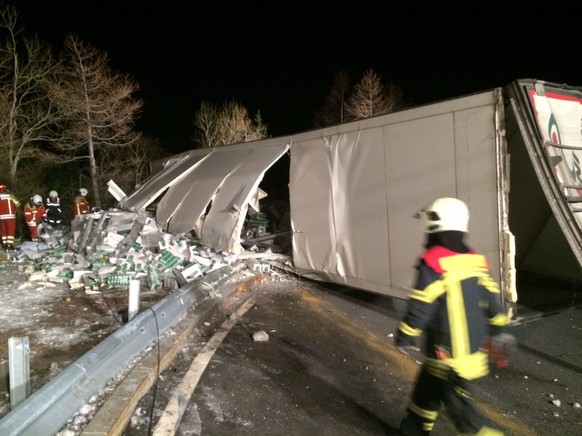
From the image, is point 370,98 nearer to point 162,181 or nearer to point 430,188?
point 162,181

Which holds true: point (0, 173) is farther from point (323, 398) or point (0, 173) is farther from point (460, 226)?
point (460, 226)

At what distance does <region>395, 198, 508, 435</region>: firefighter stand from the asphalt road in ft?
2.83

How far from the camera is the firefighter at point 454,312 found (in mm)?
2436

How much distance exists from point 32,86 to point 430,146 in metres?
19.6

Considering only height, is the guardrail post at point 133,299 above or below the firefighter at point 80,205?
below

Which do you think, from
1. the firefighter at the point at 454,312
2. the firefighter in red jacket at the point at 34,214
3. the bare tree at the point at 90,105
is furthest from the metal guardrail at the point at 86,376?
the bare tree at the point at 90,105

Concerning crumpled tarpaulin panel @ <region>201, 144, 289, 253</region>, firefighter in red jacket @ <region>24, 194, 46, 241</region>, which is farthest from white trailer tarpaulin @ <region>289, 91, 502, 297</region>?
firefighter in red jacket @ <region>24, 194, 46, 241</region>

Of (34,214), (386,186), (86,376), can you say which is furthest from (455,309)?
(34,214)

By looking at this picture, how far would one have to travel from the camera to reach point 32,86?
19219 millimetres

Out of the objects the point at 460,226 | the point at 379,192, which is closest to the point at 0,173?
the point at 379,192

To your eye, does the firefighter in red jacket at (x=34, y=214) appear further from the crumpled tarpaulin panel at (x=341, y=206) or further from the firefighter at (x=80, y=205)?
the crumpled tarpaulin panel at (x=341, y=206)

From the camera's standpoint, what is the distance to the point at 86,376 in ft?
10.6

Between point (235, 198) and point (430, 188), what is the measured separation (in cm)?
431

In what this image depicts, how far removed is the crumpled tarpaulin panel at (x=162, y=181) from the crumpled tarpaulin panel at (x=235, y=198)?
2.31 metres
